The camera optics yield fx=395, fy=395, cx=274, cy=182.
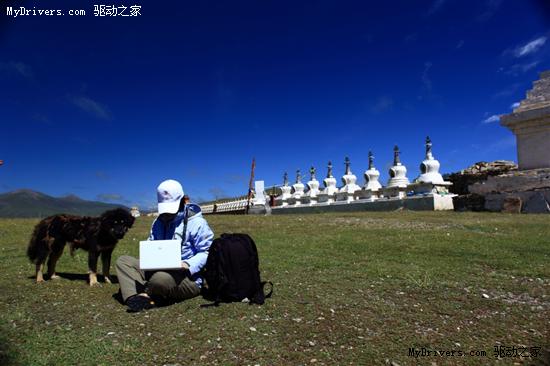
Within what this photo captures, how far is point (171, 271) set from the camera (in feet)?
16.7

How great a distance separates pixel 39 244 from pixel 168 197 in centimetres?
309

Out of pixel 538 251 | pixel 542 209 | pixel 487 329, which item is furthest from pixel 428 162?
pixel 487 329

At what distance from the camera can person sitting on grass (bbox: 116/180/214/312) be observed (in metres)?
5.04

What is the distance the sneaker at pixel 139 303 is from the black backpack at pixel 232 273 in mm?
753

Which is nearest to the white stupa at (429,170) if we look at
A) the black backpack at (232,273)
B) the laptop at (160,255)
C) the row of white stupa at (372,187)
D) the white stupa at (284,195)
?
the row of white stupa at (372,187)

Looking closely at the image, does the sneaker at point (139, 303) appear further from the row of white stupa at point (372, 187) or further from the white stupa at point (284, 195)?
the white stupa at point (284, 195)

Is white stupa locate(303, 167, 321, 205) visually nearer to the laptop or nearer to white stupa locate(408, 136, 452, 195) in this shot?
white stupa locate(408, 136, 452, 195)

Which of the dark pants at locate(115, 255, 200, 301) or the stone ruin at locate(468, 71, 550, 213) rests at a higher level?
the stone ruin at locate(468, 71, 550, 213)

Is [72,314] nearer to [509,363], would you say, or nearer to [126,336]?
[126,336]

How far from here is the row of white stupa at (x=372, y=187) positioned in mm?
20891

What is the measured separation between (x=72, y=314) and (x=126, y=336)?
3.93ft

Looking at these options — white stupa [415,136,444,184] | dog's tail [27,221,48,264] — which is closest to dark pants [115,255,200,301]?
Answer: dog's tail [27,221,48,264]

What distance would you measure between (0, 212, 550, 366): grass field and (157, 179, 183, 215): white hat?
4.13ft

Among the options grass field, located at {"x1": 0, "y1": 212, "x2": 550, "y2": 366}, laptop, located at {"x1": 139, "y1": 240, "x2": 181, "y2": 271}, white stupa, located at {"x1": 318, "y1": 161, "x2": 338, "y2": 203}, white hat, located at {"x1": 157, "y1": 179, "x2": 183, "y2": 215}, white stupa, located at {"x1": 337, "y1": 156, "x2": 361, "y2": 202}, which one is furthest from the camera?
white stupa, located at {"x1": 318, "y1": 161, "x2": 338, "y2": 203}
